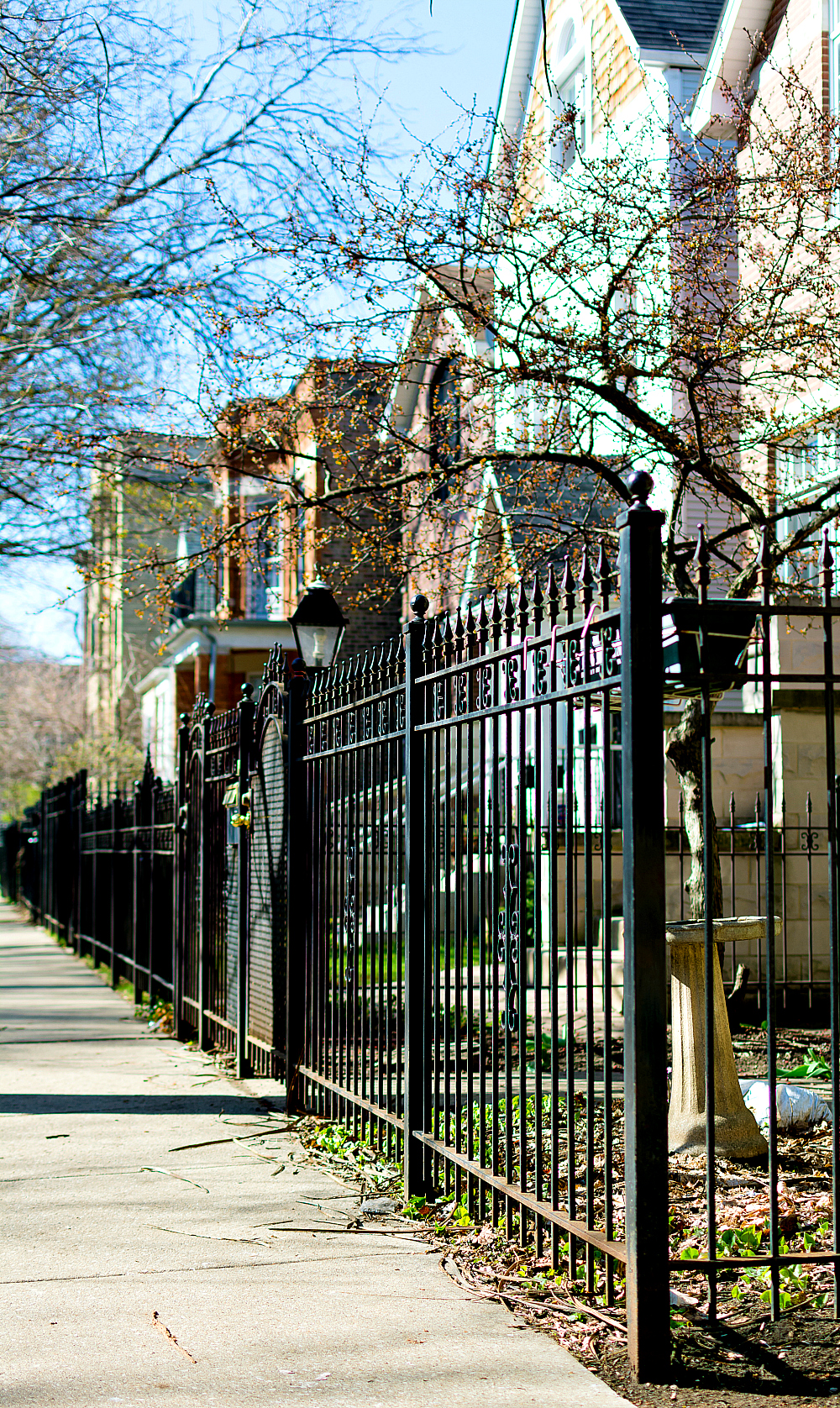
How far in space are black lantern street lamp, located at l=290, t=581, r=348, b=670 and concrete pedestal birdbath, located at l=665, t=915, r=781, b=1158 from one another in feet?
14.9

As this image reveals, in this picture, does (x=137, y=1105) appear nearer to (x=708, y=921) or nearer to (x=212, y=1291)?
(x=212, y=1291)

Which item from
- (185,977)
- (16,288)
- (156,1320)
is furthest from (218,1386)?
(16,288)

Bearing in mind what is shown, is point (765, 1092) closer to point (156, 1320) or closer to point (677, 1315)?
point (677, 1315)

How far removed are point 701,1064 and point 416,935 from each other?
160 centimetres

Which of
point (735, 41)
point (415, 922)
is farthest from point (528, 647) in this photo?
point (735, 41)

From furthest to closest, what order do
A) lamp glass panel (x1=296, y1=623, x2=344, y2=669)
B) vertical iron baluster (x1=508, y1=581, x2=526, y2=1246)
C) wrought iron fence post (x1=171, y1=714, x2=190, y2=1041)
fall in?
wrought iron fence post (x1=171, y1=714, x2=190, y2=1041)
lamp glass panel (x1=296, y1=623, x2=344, y2=669)
vertical iron baluster (x1=508, y1=581, x2=526, y2=1246)

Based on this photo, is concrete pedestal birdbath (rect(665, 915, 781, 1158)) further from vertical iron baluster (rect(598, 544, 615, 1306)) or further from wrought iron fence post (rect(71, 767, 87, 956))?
wrought iron fence post (rect(71, 767, 87, 956))

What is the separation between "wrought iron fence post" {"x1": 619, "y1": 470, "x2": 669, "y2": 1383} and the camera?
3689 mm

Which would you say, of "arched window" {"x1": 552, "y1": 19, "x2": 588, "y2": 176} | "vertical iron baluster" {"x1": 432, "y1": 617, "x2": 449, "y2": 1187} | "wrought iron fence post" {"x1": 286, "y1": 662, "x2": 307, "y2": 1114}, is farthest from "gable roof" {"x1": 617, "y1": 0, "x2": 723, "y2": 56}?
"vertical iron baluster" {"x1": 432, "y1": 617, "x2": 449, "y2": 1187}

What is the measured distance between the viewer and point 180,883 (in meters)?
11.3

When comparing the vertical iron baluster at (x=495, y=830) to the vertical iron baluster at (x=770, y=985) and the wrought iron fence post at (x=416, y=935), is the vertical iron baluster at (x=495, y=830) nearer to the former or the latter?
the wrought iron fence post at (x=416, y=935)

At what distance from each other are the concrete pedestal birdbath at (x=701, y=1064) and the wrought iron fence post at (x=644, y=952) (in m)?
2.47

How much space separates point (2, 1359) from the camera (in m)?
3.82

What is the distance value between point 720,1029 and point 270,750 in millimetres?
3469
